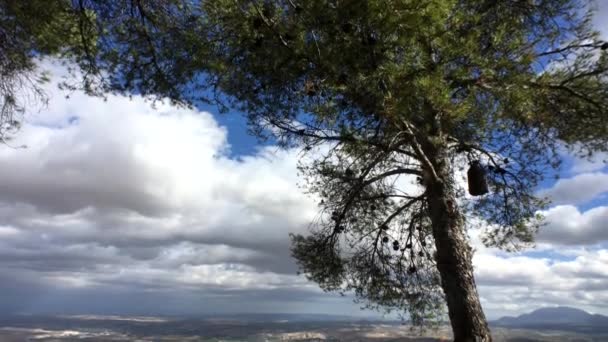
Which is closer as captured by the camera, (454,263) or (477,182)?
(477,182)

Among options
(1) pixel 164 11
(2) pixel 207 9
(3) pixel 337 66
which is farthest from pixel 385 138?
(1) pixel 164 11

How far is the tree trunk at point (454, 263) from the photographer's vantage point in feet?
Result: 15.4

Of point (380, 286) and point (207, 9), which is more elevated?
point (207, 9)

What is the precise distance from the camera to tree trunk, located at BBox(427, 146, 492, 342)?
4691 mm

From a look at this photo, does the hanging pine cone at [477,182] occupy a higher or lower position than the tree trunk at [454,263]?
higher

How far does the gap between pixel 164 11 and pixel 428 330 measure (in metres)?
7.76

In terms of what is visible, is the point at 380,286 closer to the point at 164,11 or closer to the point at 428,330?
the point at 428,330

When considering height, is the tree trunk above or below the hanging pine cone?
below

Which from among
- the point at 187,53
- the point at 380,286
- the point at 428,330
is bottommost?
the point at 428,330

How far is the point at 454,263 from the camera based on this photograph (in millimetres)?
5152

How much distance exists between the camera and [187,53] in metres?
6.06

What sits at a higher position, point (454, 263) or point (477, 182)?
point (477, 182)

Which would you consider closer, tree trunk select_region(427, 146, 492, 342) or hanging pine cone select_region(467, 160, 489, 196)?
tree trunk select_region(427, 146, 492, 342)

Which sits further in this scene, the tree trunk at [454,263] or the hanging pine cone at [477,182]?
the hanging pine cone at [477,182]
